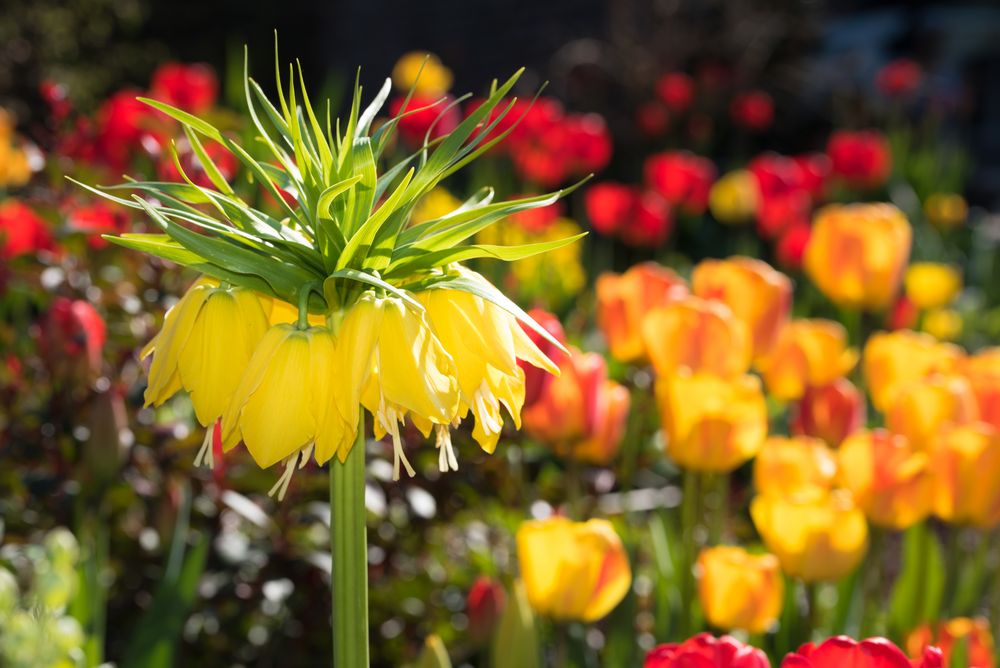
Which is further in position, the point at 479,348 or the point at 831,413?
the point at 831,413

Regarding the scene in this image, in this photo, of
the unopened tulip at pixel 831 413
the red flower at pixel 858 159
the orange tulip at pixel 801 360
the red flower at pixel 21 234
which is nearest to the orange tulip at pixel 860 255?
the orange tulip at pixel 801 360

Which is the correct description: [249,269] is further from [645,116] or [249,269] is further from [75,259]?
[645,116]

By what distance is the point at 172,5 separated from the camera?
11.0 m

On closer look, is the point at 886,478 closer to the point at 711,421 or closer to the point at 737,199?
the point at 711,421

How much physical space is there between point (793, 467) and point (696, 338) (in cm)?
23

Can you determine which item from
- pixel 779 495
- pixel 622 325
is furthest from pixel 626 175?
pixel 779 495

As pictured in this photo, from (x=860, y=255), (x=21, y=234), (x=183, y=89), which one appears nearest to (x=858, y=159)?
(x=860, y=255)

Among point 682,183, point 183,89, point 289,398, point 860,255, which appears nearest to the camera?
point 289,398

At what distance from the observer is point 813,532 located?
4.58 feet

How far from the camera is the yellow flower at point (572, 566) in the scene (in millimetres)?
1304

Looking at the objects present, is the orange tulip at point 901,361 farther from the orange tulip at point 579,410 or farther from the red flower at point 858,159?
the red flower at point 858,159

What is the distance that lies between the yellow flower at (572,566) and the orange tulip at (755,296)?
669 millimetres

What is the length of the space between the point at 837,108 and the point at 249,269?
7.22 m

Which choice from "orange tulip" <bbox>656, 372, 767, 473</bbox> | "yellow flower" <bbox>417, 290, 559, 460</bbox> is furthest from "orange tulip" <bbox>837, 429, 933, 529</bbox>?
"yellow flower" <bbox>417, 290, 559, 460</bbox>
